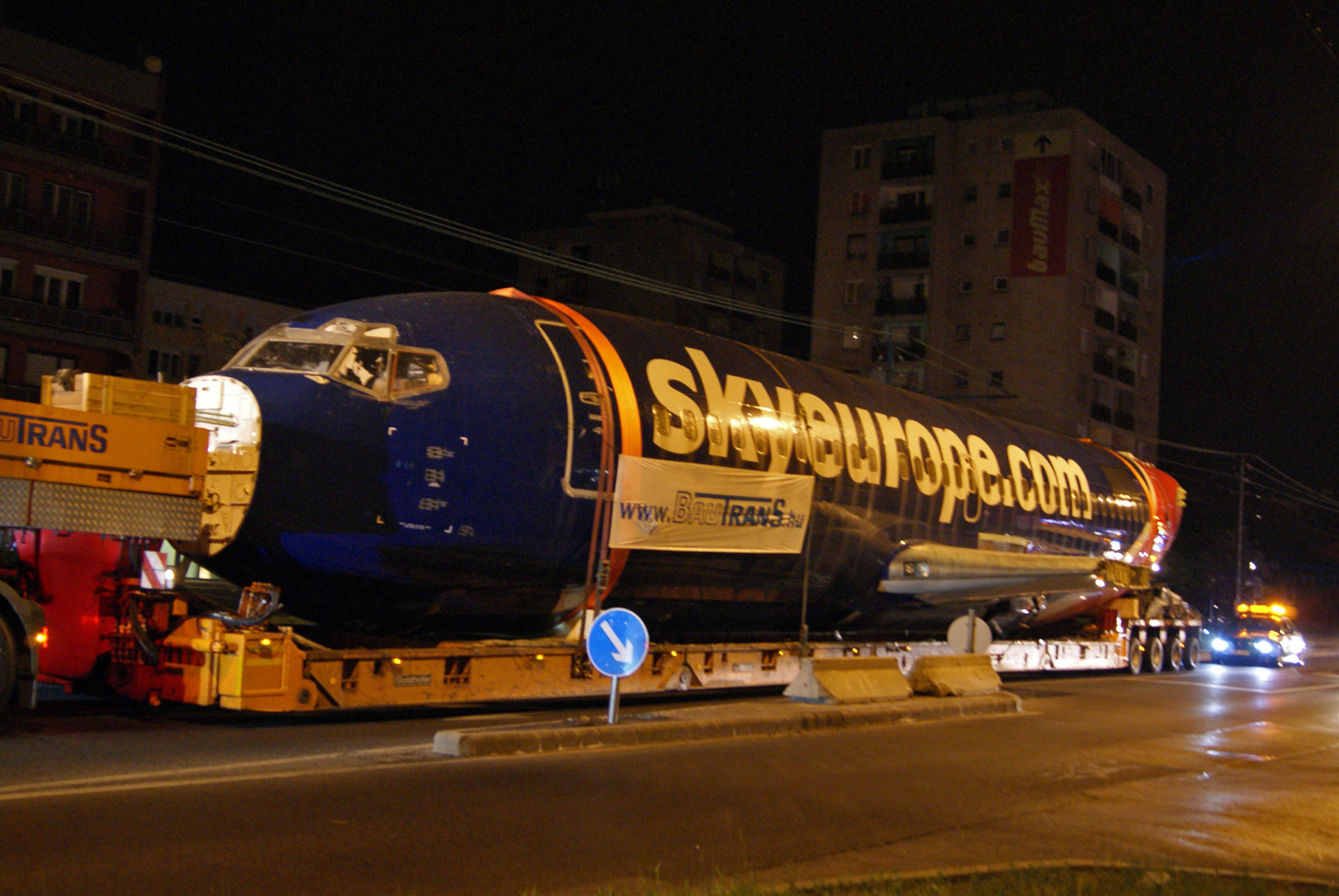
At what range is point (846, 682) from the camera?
658 inches

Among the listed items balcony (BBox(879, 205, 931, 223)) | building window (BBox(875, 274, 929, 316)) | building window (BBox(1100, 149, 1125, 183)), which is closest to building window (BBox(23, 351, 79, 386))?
building window (BBox(875, 274, 929, 316))

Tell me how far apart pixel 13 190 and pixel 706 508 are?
113 feet

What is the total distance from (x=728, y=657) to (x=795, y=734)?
2.40 meters

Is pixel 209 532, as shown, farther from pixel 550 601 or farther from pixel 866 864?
pixel 866 864

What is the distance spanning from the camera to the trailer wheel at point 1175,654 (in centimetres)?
3122

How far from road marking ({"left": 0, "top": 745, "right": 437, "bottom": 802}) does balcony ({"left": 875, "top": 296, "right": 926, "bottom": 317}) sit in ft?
207

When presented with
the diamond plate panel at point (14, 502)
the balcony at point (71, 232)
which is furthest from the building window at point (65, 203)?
the diamond plate panel at point (14, 502)

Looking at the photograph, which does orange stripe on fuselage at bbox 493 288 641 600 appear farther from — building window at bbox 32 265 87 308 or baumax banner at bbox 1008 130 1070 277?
baumax banner at bbox 1008 130 1070 277

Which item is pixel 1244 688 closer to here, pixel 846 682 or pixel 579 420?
pixel 846 682

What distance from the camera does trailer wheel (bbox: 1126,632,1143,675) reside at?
28969 millimetres

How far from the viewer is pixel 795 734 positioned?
574 inches

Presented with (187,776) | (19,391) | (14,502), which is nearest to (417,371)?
(14,502)

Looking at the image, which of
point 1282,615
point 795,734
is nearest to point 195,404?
point 795,734

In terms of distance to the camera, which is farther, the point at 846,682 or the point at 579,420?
the point at 846,682
